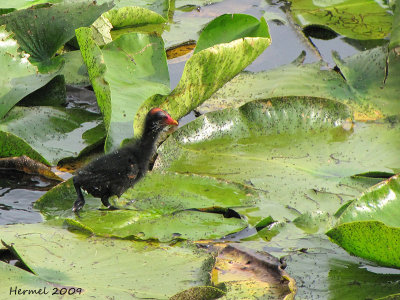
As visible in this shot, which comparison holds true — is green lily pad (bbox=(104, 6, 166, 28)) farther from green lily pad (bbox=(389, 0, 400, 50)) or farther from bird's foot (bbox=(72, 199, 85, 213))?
bird's foot (bbox=(72, 199, 85, 213))

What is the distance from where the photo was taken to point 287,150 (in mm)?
3961

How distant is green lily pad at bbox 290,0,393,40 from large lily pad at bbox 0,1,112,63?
65.3 inches

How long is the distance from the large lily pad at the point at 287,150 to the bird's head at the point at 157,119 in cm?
15

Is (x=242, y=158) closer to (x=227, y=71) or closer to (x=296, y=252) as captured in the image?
(x=227, y=71)

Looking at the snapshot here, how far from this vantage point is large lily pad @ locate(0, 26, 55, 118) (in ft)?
13.3

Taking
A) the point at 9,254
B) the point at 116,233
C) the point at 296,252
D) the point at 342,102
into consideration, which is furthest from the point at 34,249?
the point at 342,102

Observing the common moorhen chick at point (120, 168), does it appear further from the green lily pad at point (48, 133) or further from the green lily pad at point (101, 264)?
the green lily pad at point (101, 264)

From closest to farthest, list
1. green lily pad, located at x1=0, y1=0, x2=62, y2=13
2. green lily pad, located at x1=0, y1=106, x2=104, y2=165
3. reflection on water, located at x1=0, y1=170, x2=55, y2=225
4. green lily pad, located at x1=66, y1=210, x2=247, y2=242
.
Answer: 1. green lily pad, located at x1=66, y1=210, x2=247, y2=242
2. reflection on water, located at x1=0, y1=170, x2=55, y2=225
3. green lily pad, located at x1=0, y1=106, x2=104, y2=165
4. green lily pad, located at x1=0, y1=0, x2=62, y2=13

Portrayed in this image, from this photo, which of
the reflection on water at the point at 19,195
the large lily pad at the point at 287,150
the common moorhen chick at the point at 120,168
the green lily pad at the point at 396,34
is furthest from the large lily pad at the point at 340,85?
the reflection on water at the point at 19,195

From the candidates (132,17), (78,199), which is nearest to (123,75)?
(78,199)

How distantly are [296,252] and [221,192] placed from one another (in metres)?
0.57

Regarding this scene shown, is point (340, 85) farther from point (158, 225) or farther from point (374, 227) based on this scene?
point (374, 227)

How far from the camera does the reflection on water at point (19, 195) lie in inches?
138

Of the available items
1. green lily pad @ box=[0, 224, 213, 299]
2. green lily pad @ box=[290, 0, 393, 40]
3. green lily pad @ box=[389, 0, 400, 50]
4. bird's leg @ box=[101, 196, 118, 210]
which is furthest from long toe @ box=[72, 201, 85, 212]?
green lily pad @ box=[290, 0, 393, 40]
